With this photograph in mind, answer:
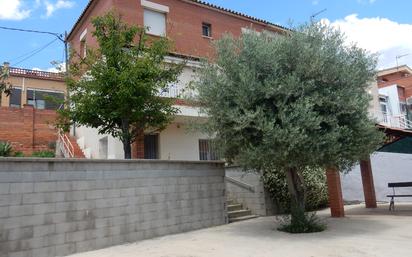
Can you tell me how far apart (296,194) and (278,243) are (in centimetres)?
207

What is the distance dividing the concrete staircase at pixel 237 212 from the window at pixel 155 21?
8.70 meters

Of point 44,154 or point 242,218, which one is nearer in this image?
point 242,218

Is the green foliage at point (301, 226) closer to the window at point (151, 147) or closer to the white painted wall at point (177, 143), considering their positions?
the white painted wall at point (177, 143)

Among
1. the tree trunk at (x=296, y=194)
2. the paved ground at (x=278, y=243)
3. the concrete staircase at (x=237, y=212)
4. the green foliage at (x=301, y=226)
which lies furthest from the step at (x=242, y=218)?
the tree trunk at (x=296, y=194)

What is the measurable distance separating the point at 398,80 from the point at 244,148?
39430 mm

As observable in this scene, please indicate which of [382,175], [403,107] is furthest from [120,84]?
[403,107]

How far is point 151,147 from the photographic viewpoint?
17922 mm

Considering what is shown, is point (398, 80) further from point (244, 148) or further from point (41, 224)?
point (41, 224)

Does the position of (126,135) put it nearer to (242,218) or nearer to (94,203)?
(94,203)

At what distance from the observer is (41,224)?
25.8 feet

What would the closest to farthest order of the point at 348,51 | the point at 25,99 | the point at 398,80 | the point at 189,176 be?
the point at 348,51 → the point at 189,176 → the point at 25,99 → the point at 398,80

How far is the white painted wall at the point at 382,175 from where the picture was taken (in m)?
18.7

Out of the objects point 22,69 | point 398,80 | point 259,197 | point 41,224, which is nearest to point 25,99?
point 22,69

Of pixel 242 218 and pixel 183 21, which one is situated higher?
pixel 183 21
